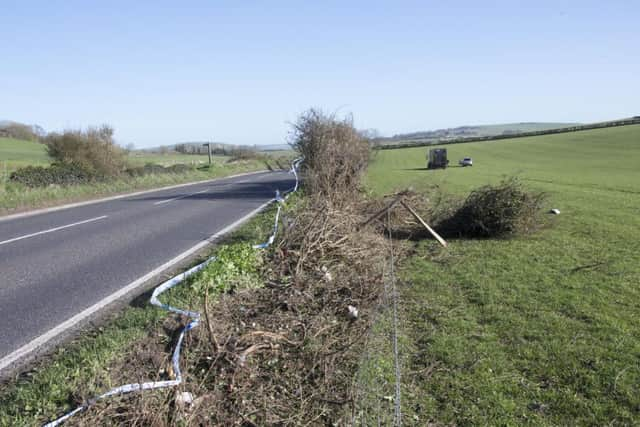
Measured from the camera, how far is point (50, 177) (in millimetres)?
17453

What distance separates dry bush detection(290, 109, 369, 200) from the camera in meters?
10.5

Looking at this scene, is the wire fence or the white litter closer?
the wire fence

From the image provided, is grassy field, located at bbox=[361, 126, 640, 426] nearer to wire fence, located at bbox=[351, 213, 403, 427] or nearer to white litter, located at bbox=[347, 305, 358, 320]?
wire fence, located at bbox=[351, 213, 403, 427]

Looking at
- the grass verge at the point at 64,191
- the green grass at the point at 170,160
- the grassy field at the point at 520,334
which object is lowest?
the grassy field at the point at 520,334

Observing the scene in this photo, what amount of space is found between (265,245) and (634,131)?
80.4 m

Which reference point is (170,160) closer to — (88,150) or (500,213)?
(88,150)

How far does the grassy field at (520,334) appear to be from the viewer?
337 cm

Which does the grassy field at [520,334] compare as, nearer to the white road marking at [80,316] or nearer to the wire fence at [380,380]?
the wire fence at [380,380]

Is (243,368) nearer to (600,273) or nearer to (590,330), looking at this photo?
(590,330)

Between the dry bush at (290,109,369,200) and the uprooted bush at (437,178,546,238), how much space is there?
112 inches

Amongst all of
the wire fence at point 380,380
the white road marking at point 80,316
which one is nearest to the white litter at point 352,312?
the wire fence at point 380,380

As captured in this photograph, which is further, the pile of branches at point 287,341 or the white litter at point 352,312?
the white litter at point 352,312

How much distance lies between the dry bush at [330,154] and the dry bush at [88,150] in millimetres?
14206

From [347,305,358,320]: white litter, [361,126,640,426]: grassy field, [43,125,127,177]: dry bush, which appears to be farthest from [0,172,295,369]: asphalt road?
[43,125,127,177]: dry bush
